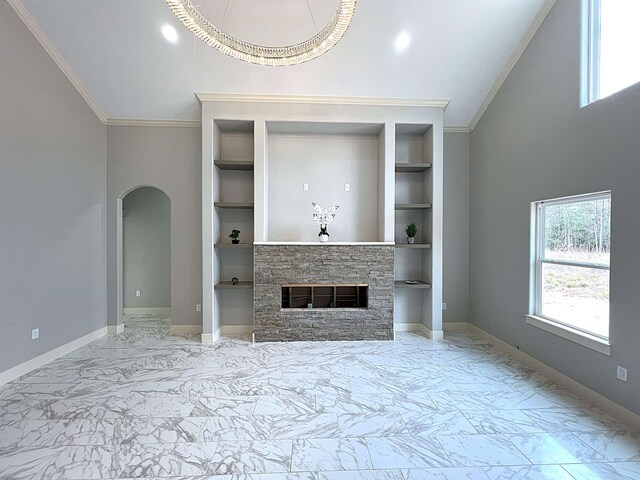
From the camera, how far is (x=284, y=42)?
11.6 ft

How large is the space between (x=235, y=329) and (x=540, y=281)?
4.15 metres

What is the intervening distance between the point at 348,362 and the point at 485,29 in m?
4.25

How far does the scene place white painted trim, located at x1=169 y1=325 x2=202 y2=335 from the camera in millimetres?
4621

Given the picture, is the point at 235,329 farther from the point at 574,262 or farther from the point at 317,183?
the point at 574,262

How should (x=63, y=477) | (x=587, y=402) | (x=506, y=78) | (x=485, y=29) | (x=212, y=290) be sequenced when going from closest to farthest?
(x=63, y=477) < (x=587, y=402) < (x=485, y=29) < (x=506, y=78) < (x=212, y=290)

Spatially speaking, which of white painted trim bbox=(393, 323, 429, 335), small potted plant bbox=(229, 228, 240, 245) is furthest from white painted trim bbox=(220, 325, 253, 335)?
white painted trim bbox=(393, 323, 429, 335)

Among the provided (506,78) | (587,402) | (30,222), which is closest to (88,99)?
(30,222)

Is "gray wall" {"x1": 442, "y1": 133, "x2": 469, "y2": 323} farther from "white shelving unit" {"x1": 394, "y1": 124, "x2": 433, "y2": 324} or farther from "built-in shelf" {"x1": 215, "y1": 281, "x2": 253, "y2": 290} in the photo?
"built-in shelf" {"x1": 215, "y1": 281, "x2": 253, "y2": 290}

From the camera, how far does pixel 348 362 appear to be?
3559 mm

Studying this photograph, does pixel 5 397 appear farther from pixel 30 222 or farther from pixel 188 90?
pixel 188 90

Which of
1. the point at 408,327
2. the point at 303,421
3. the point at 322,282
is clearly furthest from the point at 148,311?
the point at 408,327

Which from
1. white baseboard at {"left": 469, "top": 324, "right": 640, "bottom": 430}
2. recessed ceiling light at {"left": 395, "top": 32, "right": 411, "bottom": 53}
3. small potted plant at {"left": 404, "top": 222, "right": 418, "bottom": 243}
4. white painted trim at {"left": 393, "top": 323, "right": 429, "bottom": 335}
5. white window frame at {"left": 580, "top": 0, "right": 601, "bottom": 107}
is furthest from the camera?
white painted trim at {"left": 393, "top": 323, "right": 429, "bottom": 335}

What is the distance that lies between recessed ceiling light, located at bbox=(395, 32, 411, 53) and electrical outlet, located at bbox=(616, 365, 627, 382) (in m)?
3.89

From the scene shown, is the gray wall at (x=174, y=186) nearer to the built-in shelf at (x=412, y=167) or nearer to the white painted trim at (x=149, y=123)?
the white painted trim at (x=149, y=123)
